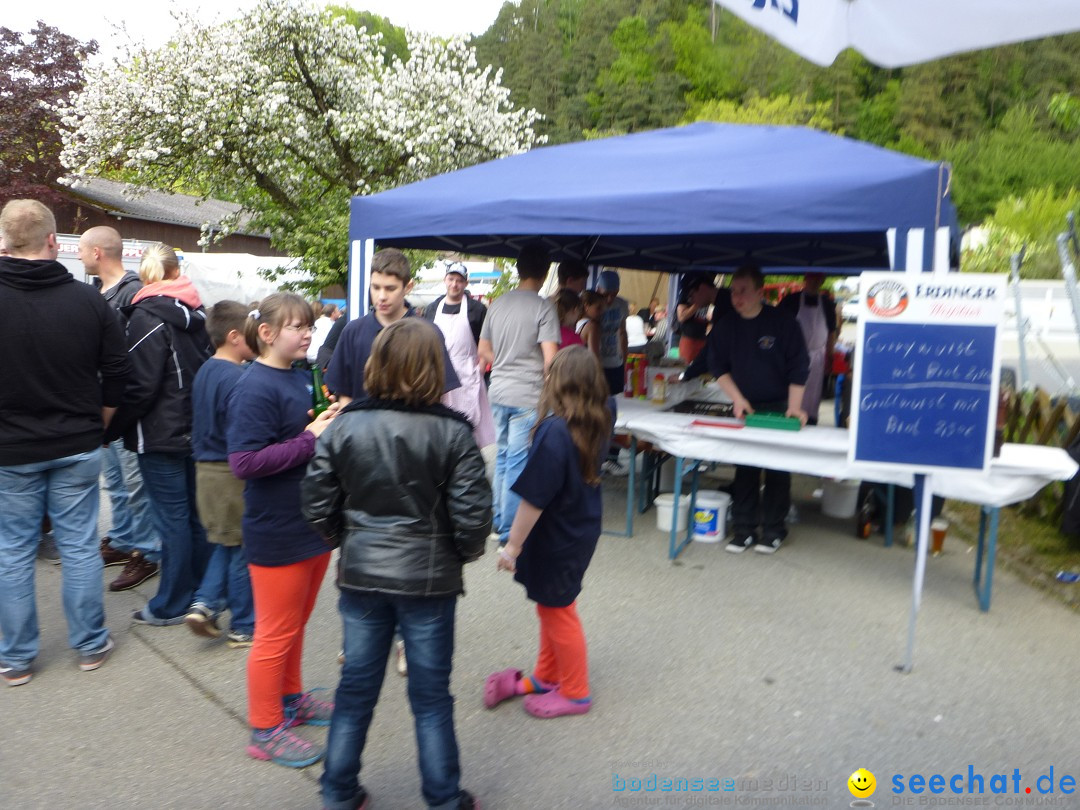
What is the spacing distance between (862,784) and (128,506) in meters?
3.94

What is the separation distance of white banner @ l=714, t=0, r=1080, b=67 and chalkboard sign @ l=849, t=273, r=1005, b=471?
6.21 ft

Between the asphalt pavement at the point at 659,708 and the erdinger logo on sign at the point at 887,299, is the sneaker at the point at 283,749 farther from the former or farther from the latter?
the erdinger logo on sign at the point at 887,299

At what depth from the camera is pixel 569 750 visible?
10.1 ft

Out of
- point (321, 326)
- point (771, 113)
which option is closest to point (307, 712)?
point (321, 326)

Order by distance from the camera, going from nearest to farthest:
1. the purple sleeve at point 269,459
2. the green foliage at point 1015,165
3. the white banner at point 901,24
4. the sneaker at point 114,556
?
1. the white banner at point 901,24
2. the purple sleeve at point 269,459
3. the sneaker at point 114,556
4. the green foliage at point 1015,165

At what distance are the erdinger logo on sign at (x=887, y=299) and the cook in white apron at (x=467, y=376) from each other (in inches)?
80.7

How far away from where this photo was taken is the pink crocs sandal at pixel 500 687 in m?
3.35

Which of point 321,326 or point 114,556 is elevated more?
point 321,326

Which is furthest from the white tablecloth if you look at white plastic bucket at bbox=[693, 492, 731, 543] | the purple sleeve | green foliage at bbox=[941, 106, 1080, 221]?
green foliage at bbox=[941, 106, 1080, 221]

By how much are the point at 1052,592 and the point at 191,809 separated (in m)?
4.52

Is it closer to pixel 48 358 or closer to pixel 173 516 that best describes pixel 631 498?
pixel 173 516

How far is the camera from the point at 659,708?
3406 millimetres

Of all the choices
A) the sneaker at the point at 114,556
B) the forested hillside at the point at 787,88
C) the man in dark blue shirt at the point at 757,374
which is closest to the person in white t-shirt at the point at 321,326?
the sneaker at the point at 114,556

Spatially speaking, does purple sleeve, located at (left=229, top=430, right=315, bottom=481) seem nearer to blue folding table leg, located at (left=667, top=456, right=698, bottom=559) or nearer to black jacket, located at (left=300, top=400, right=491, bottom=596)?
black jacket, located at (left=300, top=400, right=491, bottom=596)
